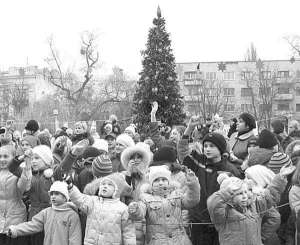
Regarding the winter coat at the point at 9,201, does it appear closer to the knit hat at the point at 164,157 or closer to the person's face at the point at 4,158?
the person's face at the point at 4,158

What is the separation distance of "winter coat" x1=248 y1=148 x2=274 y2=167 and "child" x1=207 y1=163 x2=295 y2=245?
1.20m

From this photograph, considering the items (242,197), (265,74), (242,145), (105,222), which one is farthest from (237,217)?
(265,74)

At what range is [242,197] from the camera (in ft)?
16.9

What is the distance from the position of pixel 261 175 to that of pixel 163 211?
124 cm

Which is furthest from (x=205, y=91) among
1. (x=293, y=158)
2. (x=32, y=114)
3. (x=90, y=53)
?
(x=293, y=158)

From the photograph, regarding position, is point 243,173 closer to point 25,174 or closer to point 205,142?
point 205,142

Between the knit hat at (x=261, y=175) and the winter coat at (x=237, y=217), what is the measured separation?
51cm

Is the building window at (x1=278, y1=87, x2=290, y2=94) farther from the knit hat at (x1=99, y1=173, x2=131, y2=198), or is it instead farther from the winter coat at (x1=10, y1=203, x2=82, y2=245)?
the winter coat at (x1=10, y1=203, x2=82, y2=245)

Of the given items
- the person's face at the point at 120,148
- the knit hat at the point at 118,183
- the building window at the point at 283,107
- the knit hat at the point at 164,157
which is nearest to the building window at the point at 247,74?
the building window at the point at 283,107

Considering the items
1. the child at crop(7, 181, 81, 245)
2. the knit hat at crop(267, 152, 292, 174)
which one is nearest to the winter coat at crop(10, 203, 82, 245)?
the child at crop(7, 181, 81, 245)

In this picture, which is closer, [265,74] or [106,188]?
[106,188]

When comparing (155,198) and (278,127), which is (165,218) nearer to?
(155,198)

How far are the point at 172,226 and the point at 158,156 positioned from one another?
4.81 feet

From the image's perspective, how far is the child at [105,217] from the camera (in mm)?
5387
